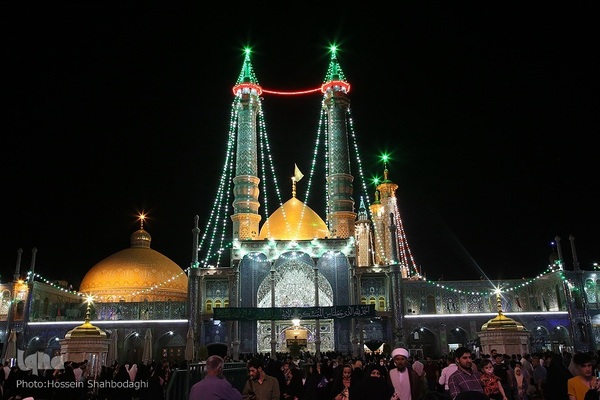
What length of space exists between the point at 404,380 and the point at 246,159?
32414 mm

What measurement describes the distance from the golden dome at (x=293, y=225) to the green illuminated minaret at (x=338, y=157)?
6.80ft

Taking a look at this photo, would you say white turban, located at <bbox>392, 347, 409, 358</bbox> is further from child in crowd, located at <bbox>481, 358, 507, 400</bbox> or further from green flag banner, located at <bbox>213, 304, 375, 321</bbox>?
green flag banner, located at <bbox>213, 304, 375, 321</bbox>

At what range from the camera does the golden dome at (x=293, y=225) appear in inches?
1535

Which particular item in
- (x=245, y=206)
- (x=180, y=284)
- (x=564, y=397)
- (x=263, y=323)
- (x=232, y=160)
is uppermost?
(x=232, y=160)

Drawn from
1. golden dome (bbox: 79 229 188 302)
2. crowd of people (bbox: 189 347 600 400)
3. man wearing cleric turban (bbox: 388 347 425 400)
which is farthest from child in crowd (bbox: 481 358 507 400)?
golden dome (bbox: 79 229 188 302)

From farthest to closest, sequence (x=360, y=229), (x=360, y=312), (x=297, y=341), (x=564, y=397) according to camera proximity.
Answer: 1. (x=360, y=229)
2. (x=297, y=341)
3. (x=360, y=312)
4. (x=564, y=397)

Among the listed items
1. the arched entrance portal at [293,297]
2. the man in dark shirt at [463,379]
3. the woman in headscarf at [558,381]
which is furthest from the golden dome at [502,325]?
the arched entrance portal at [293,297]

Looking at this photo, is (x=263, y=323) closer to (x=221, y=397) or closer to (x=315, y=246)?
(x=315, y=246)

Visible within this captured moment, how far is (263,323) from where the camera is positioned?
34719 mm

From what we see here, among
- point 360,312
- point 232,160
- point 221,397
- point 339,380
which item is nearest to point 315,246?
point 360,312

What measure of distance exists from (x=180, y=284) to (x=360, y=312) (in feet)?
62.2

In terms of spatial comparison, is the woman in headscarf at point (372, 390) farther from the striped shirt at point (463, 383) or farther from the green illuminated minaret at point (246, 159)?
the green illuminated minaret at point (246, 159)

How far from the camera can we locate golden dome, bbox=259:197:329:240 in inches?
1535

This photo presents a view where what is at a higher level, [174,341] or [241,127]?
[241,127]
